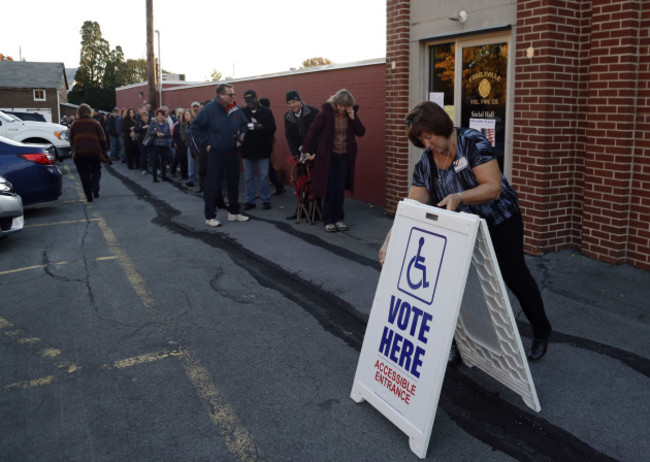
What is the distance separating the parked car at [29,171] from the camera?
33.3 feet

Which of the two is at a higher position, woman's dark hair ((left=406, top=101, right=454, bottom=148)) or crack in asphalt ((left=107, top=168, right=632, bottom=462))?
woman's dark hair ((left=406, top=101, right=454, bottom=148))

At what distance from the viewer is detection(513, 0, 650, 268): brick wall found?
20.3ft

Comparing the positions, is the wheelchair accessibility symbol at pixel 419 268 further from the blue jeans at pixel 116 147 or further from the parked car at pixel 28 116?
the parked car at pixel 28 116

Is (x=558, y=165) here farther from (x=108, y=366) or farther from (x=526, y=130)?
(x=108, y=366)

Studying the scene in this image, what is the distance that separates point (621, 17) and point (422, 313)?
4552 mm

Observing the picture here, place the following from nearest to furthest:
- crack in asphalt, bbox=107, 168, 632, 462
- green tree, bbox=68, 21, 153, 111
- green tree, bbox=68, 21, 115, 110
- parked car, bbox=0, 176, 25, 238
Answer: crack in asphalt, bbox=107, 168, 632, 462
parked car, bbox=0, 176, 25, 238
green tree, bbox=68, 21, 153, 111
green tree, bbox=68, 21, 115, 110

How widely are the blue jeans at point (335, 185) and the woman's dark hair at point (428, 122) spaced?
5065mm

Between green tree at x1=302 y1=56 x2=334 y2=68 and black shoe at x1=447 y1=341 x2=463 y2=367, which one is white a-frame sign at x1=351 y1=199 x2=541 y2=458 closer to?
black shoe at x1=447 y1=341 x2=463 y2=367

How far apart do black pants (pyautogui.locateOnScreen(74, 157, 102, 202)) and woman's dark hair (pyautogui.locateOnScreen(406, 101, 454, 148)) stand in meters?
9.80

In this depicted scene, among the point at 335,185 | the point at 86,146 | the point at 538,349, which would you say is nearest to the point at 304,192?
the point at 335,185

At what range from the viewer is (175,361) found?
14.7 ft

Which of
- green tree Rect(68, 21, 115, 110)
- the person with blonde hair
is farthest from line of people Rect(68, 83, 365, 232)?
green tree Rect(68, 21, 115, 110)

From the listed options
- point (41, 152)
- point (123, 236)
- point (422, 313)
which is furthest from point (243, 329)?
point (41, 152)

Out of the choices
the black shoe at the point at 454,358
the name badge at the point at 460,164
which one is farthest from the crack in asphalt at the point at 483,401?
the name badge at the point at 460,164
